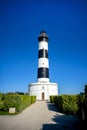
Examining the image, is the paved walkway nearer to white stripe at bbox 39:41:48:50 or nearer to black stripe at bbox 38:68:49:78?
black stripe at bbox 38:68:49:78

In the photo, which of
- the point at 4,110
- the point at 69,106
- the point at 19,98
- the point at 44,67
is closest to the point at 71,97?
the point at 69,106

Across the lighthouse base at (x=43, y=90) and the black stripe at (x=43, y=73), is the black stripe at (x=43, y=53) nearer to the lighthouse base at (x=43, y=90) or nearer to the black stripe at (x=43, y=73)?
Answer: the black stripe at (x=43, y=73)

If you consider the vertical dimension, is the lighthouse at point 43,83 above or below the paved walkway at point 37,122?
above

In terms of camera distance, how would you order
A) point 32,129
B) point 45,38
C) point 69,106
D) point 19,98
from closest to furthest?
point 32,129
point 69,106
point 19,98
point 45,38

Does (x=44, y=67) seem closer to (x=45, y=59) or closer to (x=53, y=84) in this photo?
(x=45, y=59)

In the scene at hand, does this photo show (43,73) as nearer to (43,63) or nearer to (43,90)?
(43,63)

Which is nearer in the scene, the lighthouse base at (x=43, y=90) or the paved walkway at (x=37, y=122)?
the paved walkway at (x=37, y=122)

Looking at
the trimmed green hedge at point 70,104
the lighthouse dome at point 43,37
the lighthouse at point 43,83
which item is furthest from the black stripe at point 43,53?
the trimmed green hedge at point 70,104

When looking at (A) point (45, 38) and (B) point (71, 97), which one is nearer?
(B) point (71, 97)

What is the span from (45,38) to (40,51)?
14.2 ft

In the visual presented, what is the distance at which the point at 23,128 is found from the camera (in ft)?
32.7

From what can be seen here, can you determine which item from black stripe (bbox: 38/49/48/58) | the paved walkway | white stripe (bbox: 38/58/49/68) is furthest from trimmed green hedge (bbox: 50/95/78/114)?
black stripe (bbox: 38/49/48/58)

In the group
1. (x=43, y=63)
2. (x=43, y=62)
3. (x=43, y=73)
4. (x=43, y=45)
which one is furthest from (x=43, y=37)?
(x=43, y=73)

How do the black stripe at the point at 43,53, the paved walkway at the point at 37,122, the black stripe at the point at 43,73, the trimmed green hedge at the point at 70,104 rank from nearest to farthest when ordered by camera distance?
1. the paved walkway at the point at 37,122
2. the trimmed green hedge at the point at 70,104
3. the black stripe at the point at 43,73
4. the black stripe at the point at 43,53
